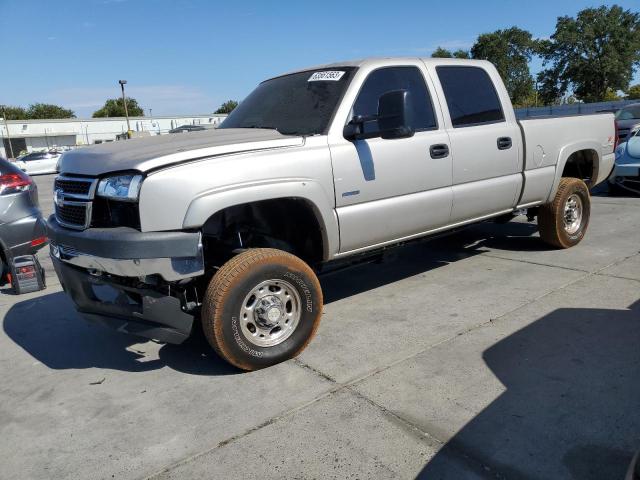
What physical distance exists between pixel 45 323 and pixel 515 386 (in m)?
3.97

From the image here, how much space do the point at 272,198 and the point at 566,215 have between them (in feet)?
13.3

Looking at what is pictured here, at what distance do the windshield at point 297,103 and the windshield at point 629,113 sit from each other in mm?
10206

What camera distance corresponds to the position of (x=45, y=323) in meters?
4.84

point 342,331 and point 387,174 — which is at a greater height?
point 387,174

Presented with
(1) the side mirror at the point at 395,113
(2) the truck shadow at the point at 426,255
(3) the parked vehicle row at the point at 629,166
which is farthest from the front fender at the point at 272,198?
(3) the parked vehicle row at the point at 629,166

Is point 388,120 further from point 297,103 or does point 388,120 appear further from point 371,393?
point 371,393

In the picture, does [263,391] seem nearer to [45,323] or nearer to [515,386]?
[515,386]

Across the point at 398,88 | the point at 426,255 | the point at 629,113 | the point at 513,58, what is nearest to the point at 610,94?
the point at 513,58

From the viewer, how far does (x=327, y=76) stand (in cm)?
431

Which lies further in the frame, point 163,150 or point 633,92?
point 633,92

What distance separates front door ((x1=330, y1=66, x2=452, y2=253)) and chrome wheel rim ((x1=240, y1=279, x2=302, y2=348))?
1.98 ft

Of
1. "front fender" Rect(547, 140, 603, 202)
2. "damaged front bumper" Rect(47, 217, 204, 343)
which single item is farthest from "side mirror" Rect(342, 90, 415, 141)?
"front fender" Rect(547, 140, 603, 202)

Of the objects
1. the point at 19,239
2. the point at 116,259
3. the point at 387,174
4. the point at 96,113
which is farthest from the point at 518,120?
the point at 96,113

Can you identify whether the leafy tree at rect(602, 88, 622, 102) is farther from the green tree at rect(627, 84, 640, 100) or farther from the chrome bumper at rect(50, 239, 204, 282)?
the chrome bumper at rect(50, 239, 204, 282)
